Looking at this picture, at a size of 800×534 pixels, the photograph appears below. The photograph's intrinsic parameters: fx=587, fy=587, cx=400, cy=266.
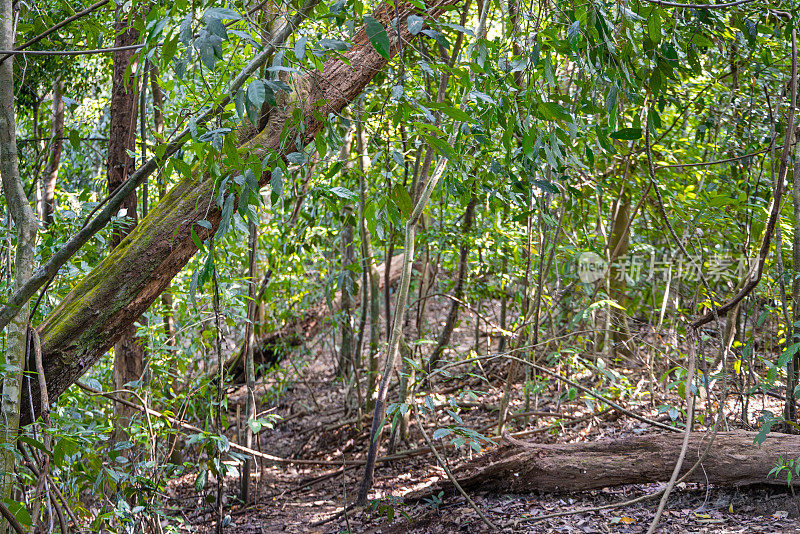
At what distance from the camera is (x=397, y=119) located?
1.67 m

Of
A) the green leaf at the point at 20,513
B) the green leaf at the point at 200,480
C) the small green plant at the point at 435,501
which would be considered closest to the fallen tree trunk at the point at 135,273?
the green leaf at the point at 20,513

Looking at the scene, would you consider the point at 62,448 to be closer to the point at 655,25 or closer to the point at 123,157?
the point at 123,157

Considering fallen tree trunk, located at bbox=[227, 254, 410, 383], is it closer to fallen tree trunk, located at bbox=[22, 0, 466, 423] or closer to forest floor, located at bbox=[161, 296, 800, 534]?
Answer: forest floor, located at bbox=[161, 296, 800, 534]

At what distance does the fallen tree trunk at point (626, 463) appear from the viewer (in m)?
3.00

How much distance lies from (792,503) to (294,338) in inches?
197

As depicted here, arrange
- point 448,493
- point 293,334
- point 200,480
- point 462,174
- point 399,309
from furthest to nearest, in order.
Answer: point 293,334, point 448,493, point 399,309, point 200,480, point 462,174

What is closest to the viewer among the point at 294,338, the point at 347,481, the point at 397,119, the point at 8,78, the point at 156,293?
the point at 397,119

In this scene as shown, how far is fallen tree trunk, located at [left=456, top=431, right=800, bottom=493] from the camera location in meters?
3.00

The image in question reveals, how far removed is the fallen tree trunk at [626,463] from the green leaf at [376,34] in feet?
8.54

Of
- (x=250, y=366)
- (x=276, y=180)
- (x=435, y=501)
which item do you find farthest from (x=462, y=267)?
(x=276, y=180)

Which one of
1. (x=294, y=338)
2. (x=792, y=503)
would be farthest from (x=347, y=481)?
(x=792, y=503)

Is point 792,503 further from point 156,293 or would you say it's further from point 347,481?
point 156,293

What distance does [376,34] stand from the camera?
4.58 feet

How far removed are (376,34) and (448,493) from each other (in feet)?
9.98
